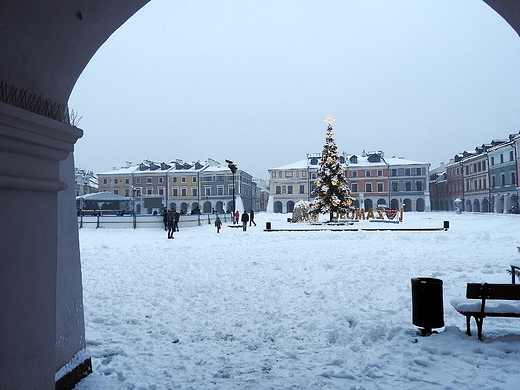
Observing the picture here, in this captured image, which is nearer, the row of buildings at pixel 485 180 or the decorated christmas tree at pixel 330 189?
the decorated christmas tree at pixel 330 189

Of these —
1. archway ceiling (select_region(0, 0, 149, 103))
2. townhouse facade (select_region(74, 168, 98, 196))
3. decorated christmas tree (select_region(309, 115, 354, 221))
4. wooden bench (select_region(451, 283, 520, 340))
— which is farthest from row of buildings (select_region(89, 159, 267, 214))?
archway ceiling (select_region(0, 0, 149, 103))

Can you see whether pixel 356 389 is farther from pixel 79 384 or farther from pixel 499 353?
pixel 79 384

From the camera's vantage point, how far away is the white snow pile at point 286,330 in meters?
3.76

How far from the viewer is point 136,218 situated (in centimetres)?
2722

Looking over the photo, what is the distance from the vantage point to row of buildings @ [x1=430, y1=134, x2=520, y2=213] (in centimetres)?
4772

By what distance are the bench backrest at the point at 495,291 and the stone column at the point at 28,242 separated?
4552 mm

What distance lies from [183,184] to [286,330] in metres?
64.8

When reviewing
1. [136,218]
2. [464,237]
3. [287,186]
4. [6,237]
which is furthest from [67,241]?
[287,186]

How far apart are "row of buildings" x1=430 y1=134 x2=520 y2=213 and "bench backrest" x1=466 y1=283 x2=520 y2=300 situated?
48.2 meters

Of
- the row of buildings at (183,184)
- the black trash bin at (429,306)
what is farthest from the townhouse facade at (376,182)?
the black trash bin at (429,306)

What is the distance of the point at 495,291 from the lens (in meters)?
4.55

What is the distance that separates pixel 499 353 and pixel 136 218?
84.9 ft

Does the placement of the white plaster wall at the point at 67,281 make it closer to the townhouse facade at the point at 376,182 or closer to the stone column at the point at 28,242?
the stone column at the point at 28,242

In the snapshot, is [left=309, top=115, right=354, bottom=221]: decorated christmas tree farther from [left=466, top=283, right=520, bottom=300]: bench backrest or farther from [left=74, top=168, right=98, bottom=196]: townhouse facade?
[left=74, top=168, right=98, bottom=196]: townhouse facade
